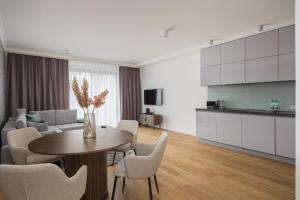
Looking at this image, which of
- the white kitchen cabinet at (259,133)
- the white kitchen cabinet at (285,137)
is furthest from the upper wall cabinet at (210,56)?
the white kitchen cabinet at (285,137)

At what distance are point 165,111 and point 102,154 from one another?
14.0 feet

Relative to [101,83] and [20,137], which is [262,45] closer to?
[20,137]

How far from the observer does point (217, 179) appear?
8.09 feet

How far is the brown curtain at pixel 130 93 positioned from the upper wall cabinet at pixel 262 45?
446cm

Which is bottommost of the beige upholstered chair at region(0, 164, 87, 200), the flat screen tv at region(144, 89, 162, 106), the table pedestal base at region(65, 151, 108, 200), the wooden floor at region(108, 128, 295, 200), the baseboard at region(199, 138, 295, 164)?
the wooden floor at region(108, 128, 295, 200)

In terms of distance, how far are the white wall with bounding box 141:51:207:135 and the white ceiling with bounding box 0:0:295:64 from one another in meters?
1.00

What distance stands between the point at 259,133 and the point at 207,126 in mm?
1149

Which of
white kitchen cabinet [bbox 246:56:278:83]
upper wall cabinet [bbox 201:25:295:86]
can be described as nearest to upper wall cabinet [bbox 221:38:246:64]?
upper wall cabinet [bbox 201:25:295:86]

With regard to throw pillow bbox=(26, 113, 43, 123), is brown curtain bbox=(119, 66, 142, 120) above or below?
above

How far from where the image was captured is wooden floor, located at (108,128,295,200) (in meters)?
2.09

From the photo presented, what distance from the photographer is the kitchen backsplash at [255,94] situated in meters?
3.30

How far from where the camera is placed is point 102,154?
6.63 ft

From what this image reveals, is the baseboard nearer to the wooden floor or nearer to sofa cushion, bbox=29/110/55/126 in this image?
the wooden floor

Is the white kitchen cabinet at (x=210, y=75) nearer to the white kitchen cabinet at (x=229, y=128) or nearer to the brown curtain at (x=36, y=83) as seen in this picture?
the white kitchen cabinet at (x=229, y=128)
